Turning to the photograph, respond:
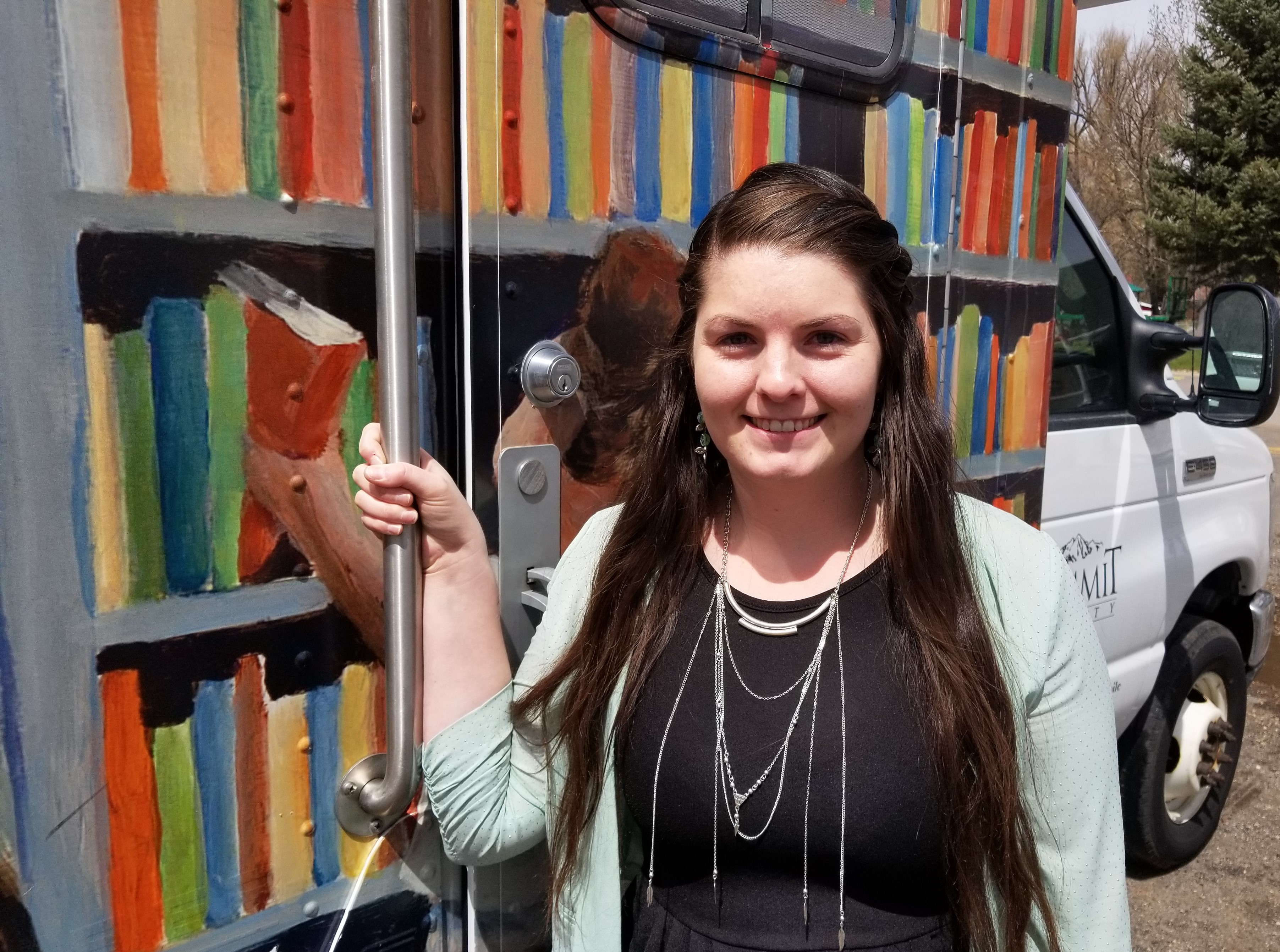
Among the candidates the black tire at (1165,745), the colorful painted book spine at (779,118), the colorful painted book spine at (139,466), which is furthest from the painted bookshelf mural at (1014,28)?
the black tire at (1165,745)

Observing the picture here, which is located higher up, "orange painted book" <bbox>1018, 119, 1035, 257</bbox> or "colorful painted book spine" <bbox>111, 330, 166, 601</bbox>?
"orange painted book" <bbox>1018, 119, 1035, 257</bbox>

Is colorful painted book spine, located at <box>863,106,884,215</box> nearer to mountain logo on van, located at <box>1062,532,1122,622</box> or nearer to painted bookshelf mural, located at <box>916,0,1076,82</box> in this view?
painted bookshelf mural, located at <box>916,0,1076,82</box>

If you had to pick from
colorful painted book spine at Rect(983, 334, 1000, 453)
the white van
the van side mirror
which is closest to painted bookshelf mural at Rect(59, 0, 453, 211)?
colorful painted book spine at Rect(983, 334, 1000, 453)

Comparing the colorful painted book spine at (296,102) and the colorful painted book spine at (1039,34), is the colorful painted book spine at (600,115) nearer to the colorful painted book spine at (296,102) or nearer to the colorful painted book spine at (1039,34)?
the colorful painted book spine at (296,102)

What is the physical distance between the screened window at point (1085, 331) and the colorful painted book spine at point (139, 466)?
2384 mm

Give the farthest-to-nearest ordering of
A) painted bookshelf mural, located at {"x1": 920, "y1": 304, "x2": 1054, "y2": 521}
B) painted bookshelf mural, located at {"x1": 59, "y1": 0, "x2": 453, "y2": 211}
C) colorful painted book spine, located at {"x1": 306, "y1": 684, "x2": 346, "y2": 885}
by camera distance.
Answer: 1. painted bookshelf mural, located at {"x1": 920, "y1": 304, "x2": 1054, "y2": 521}
2. colorful painted book spine, located at {"x1": 306, "y1": 684, "x2": 346, "y2": 885}
3. painted bookshelf mural, located at {"x1": 59, "y1": 0, "x2": 453, "y2": 211}

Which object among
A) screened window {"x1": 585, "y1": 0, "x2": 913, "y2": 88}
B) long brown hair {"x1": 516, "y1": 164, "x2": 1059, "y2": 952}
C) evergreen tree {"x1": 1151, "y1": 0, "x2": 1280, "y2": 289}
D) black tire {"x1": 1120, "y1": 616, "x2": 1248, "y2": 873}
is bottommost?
black tire {"x1": 1120, "y1": 616, "x2": 1248, "y2": 873}

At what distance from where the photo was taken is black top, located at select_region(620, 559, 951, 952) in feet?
4.47

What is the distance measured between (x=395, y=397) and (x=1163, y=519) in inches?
100

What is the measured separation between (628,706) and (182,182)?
85 centimetres

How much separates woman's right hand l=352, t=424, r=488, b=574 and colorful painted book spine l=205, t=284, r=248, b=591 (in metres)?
0.14

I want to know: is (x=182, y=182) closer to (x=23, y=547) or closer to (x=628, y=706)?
(x=23, y=547)

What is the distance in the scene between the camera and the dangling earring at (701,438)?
1625 mm

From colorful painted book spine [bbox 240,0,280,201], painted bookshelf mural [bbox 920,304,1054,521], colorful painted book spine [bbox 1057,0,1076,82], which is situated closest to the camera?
colorful painted book spine [bbox 240,0,280,201]
